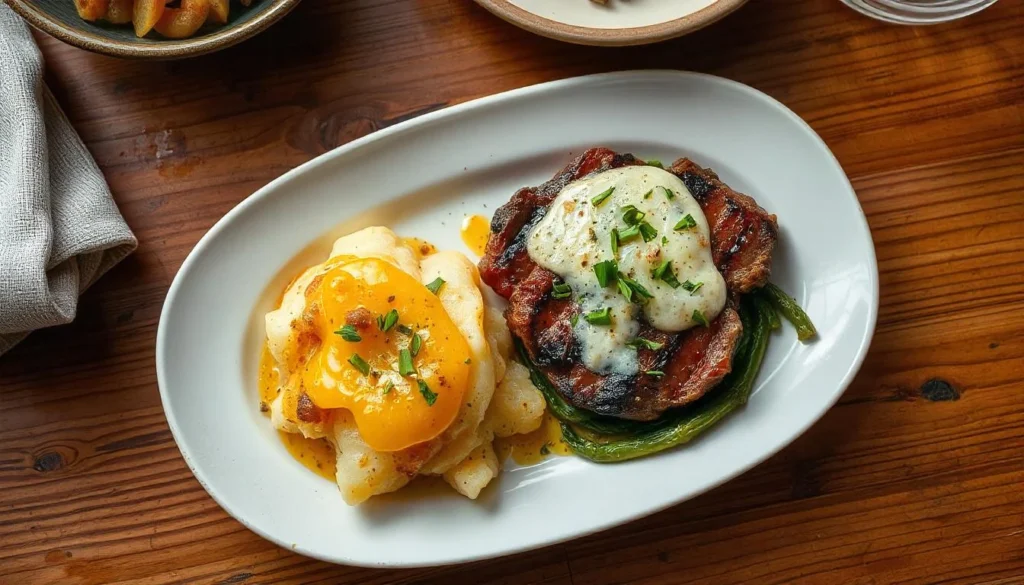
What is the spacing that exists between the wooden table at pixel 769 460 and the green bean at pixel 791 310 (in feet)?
1.68

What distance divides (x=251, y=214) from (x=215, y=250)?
25 cm

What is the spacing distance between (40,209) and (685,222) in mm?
3032

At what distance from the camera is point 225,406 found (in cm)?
361

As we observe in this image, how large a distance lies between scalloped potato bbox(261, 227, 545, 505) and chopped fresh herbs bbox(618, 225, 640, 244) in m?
0.73

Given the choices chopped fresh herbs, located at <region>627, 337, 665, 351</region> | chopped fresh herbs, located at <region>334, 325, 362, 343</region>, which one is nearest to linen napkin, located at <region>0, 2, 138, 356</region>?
chopped fresh herbs, located at <region>334, 325, 362, 343</region>

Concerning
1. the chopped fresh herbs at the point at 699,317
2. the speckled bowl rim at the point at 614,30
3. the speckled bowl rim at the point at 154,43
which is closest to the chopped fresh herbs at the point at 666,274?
the chopped fresh herbs at the point at 699,317

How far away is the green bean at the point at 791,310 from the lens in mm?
3553

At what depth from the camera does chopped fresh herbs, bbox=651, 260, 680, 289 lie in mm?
3258

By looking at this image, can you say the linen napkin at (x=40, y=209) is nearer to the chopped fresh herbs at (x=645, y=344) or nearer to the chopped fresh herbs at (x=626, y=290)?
the chopped fresh herbs at (x=626, y=290)

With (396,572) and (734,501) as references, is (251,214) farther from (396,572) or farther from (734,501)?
(734,501)

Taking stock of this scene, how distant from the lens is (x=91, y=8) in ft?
10.9

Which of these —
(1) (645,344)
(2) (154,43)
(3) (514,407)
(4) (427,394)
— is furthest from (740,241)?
(2) (154,43)

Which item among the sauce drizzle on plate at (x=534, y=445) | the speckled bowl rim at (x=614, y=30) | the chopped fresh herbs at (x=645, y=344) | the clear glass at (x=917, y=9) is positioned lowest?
the sauce drizzle on plate at (x=534, y=445)

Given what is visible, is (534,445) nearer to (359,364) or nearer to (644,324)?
(644,324)
